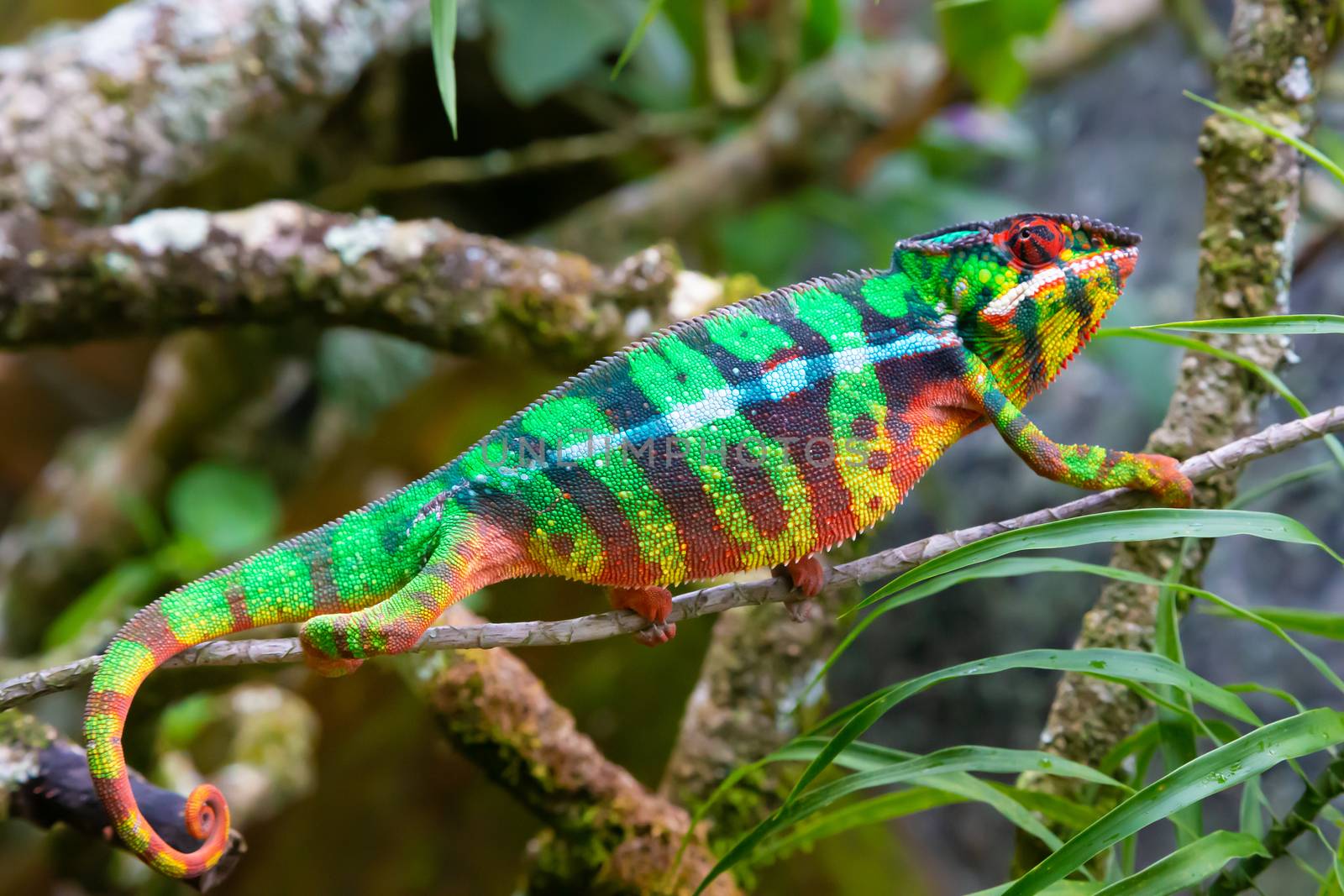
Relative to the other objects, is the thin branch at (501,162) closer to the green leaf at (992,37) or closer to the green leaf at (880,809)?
the green leaf at (992,37)

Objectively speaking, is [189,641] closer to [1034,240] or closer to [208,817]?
[208,817]

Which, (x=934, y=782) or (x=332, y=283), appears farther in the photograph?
(x=332, y=283)

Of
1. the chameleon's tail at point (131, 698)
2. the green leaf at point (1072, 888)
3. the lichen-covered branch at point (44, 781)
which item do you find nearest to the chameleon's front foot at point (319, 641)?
the chameleon's tail at point (131, 698)

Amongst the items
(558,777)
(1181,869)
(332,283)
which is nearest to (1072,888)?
(1181,869)

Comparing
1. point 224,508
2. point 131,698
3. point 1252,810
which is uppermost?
point 131,698

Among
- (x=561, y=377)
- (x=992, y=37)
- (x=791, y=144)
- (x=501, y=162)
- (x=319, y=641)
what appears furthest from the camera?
(x=501, y=162)

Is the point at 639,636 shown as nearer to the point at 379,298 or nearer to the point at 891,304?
the point at 891,304

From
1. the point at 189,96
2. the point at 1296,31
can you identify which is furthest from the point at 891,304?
the point at 189,96
